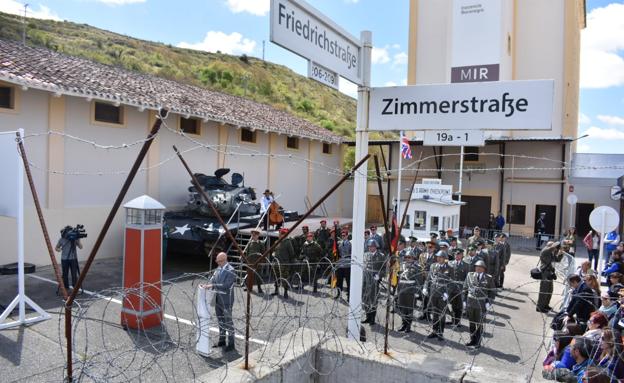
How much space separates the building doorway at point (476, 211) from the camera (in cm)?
2672

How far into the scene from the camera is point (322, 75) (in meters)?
5.09

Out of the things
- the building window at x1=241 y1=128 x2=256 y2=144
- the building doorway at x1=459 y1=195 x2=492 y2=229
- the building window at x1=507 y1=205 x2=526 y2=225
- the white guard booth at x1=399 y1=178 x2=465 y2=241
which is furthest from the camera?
the building doorway at x1=459 y1=195 x2=492 y2=229

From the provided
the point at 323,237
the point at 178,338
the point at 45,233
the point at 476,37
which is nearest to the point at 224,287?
the point at 178,338

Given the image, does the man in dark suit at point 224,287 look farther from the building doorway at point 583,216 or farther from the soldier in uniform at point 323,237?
the building doorway at point 583,216

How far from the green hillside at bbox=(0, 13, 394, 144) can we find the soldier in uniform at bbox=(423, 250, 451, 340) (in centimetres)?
3720

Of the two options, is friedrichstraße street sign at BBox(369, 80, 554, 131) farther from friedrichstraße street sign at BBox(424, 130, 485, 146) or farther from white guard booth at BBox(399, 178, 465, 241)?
white guard booth at BBox(399, 178, 465, 241)

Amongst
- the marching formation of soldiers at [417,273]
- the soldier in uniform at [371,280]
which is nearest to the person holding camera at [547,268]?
the marching formation of soldiers at [417,273]

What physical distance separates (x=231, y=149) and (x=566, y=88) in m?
17.6

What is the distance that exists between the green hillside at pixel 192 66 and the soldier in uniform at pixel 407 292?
37.1 metres

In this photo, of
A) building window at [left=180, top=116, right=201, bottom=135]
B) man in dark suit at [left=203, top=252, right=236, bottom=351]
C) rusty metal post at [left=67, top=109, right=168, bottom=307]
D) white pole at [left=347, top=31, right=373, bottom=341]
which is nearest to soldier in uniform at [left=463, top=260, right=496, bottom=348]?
white pole at [left=347, top=31, right=373, bottom=341]

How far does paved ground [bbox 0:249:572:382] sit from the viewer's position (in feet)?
19.5

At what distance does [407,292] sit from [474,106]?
4933mm

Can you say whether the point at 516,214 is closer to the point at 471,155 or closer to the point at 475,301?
the point at 471,155

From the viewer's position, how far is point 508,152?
2605 centimetres
